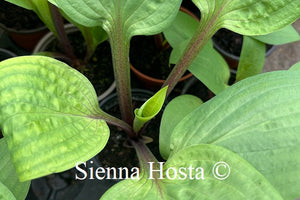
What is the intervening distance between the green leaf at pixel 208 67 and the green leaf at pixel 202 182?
20 centimetres

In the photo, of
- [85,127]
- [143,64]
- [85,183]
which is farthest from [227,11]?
[85,183]

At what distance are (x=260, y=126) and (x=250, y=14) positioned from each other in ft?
0.59


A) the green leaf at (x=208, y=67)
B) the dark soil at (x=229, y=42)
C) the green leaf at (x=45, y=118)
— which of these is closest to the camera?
the green leaf at (x=45, y=118)

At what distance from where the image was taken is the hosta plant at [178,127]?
366mm

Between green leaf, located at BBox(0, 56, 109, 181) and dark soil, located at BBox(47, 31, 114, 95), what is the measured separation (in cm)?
33

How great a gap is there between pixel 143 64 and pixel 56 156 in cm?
52

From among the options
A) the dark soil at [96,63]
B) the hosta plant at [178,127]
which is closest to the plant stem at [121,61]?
the hosta plant at [178,127]

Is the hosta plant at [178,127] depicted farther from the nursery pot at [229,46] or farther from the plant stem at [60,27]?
the nursery pot at [229,46]

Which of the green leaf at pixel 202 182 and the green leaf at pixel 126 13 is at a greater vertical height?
the green leaf at pixel 126 13

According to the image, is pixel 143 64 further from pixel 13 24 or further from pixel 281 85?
pixel 281 85

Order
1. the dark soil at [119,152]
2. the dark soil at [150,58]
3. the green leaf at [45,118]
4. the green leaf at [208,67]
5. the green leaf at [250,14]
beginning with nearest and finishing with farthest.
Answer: the green leaf at [45,118]
the green leaf at [250,14]
the green leaf at [208,67]
the dark soil at [119,152]
the dark soil at [150,58]

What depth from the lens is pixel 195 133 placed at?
1.45 feet

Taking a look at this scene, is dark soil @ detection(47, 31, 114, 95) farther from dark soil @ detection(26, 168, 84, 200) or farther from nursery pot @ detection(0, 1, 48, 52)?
dark soil @ detection(26, 168, 84, 200)

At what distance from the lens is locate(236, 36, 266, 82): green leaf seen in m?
0.64
